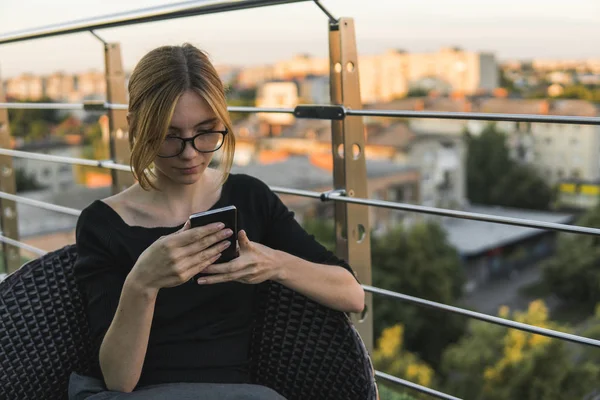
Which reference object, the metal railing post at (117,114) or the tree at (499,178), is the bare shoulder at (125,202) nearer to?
the metal railing post at (117,114)

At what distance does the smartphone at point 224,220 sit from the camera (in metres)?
0.88

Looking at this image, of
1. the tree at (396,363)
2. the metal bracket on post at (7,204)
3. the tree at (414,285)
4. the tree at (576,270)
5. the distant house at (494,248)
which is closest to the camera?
the metal bracket on post at (7,204)

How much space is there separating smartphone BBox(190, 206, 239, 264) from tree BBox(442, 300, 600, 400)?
45.9 ft

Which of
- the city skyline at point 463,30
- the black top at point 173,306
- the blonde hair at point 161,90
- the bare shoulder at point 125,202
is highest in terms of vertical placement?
the city skyline at point 463,30

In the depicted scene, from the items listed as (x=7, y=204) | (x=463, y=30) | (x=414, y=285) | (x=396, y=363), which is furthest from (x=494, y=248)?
(x=7, y=204)

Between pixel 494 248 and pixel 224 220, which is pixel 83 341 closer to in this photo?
pixel 224 220

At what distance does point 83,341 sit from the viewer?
109 cm

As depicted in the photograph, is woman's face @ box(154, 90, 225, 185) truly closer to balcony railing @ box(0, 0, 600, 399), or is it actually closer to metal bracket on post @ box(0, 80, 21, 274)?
balcony railing @ box(0, 0, 600, 399)

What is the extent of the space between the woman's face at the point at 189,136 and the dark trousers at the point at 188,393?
30cm

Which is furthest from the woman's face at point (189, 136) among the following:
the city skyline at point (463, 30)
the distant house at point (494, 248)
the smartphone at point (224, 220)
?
the city skyline at point (463, 30)

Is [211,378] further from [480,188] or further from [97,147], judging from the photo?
[480,188]

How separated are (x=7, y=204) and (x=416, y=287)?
Result: 1866 cm

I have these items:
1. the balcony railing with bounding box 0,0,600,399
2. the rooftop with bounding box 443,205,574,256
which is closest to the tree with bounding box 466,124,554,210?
the rooftop with bounding box 443,205,574,256

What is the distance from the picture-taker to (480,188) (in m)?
36.0
